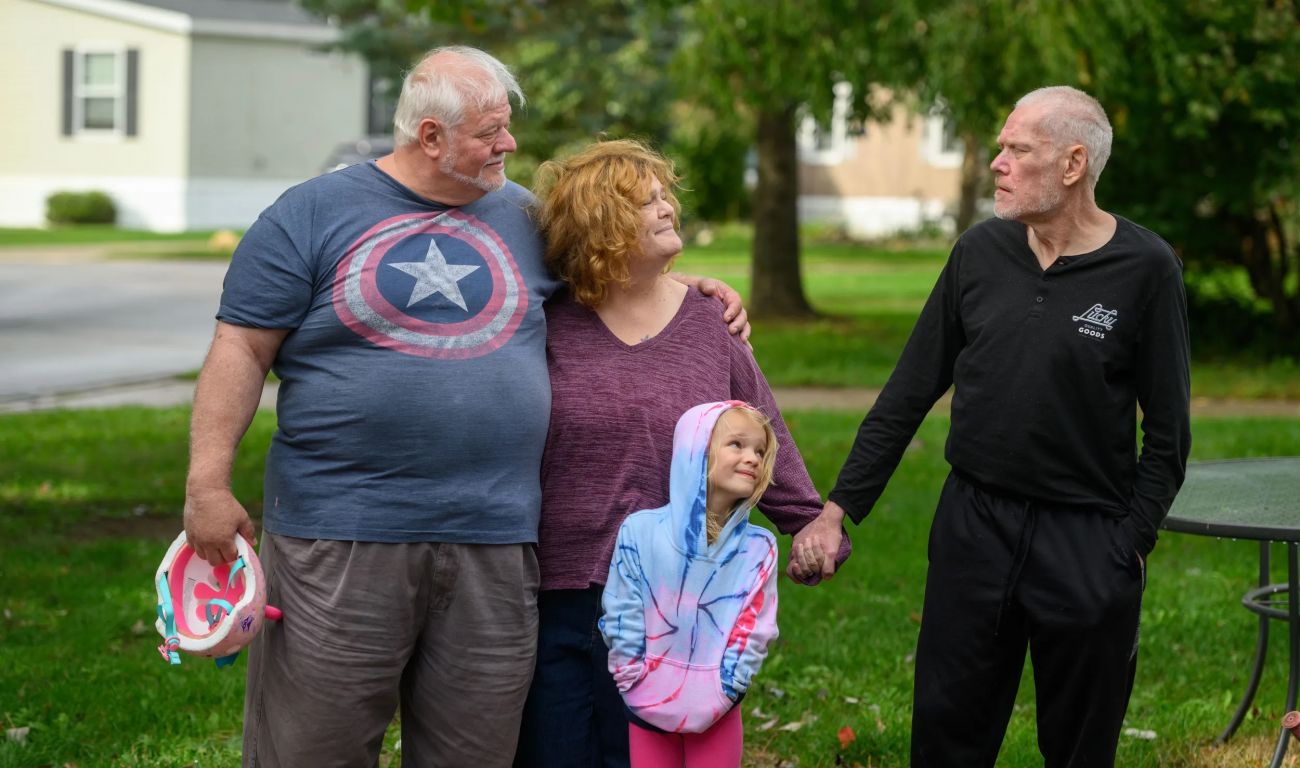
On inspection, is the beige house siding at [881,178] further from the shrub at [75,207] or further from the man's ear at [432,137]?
the man's ear at [432,137]

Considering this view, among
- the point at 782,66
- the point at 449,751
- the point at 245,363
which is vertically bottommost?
the point at 449,751

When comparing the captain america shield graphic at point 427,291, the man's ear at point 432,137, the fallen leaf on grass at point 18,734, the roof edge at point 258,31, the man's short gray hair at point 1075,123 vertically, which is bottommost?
the fallen leaf on grass at point 18,734

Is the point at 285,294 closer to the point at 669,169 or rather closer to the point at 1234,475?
the point at 669,169

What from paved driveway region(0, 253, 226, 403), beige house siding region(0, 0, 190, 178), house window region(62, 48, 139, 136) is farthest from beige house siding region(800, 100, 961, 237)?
paved driveway region(0, 253, 226, 403)

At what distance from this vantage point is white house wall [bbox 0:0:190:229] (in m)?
30.8

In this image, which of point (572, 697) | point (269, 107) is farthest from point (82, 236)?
point (572, 697)

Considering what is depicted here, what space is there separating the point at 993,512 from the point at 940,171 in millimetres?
32546

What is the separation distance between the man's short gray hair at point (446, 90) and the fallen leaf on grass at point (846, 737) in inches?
96.6

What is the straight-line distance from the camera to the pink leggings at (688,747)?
338 centimetres

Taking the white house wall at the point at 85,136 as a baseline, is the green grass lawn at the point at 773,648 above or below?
below

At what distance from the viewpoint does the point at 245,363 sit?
328 centimetres

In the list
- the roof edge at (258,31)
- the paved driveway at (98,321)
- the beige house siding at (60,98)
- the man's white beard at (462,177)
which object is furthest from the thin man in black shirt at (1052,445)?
the beige house siding at (60,98)

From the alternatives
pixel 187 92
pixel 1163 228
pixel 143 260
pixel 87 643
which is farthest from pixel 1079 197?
pixel 187 92

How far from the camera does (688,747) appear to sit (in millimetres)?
3395
